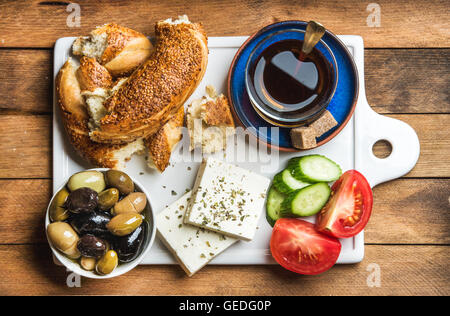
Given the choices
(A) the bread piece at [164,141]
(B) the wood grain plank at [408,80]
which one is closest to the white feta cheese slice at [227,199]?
(A) the bread piece at [164,141]

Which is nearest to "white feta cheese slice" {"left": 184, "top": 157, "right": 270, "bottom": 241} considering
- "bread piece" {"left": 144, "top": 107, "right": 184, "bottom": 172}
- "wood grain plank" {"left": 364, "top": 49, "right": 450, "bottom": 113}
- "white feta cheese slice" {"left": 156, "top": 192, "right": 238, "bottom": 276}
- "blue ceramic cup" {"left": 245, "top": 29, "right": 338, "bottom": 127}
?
"white feta cheese slice" {"left": 156, "top": 192, "right": 238, "bottom": 276}

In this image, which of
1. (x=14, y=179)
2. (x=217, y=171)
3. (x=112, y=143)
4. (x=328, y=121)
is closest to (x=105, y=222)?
(x=112, y=143)

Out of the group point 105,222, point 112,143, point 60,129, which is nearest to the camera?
point 105,222

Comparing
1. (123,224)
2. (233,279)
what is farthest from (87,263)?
(233,279)

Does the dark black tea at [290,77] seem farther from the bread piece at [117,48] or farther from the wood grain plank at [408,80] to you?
the bread piece at [117,48]

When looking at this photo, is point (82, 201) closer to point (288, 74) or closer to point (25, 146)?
point (25, 146)

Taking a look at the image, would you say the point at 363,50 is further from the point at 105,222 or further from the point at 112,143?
the point at 105,222

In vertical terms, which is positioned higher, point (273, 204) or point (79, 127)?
point (79, 127)
